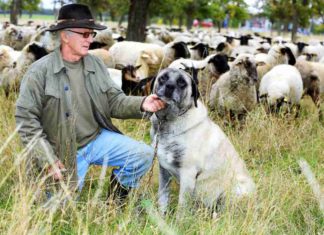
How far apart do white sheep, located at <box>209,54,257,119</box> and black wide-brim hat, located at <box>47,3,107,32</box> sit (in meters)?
4.56

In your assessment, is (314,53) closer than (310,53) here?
No

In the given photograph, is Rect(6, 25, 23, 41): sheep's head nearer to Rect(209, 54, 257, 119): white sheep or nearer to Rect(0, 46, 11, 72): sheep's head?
Rect(0, 46, 11, 72): sheep's head

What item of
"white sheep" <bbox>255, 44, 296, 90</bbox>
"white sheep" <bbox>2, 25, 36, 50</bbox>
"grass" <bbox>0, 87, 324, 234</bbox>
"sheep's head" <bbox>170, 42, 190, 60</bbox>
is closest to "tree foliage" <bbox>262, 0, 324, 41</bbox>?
"white sheep" <bbox>2, 25, 36, 50</bbox>

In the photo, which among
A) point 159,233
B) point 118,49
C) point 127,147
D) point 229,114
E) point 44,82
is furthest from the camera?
point 118,49

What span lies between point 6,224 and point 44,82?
1394 mm

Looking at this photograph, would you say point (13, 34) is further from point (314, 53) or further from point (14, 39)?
point (314, 53)

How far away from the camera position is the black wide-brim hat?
4609 mm

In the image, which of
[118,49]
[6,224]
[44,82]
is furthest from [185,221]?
[118,49]

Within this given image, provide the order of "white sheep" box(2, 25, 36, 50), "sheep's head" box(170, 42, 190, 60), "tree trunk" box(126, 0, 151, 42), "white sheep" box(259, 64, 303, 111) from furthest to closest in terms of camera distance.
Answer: "white sheep" box(2, 25, 36, 50), "tree trunk" box(126, 0, 151, 42), "sheep's head" box(170, 42, 190, 60), "white sheep" box(259, 64, 303, 111)

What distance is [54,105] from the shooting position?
4648 mm

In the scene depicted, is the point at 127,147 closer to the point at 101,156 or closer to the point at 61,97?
the point at 101,156

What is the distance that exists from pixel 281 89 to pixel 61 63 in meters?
5.88

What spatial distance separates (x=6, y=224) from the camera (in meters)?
3.69

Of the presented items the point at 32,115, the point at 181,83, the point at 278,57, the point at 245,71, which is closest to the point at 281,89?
the point at 245,71
